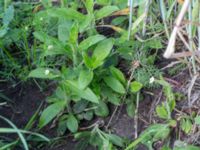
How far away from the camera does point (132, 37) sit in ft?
5.07

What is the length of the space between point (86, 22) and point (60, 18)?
16 centimetres

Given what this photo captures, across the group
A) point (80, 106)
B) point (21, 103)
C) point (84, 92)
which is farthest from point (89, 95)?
point (21, 103)

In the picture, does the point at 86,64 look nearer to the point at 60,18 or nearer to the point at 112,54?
the point at 112,54

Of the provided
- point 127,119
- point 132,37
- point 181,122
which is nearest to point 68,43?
point 132,37

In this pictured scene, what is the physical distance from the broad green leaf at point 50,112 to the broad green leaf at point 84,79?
13 centimetres

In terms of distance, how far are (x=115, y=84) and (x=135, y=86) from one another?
7 cm

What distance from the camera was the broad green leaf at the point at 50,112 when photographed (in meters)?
1.50

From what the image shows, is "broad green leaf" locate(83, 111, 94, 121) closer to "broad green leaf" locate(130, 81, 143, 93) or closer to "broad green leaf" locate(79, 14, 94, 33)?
"broad green leaf" locate(130, 81, 143, 93)

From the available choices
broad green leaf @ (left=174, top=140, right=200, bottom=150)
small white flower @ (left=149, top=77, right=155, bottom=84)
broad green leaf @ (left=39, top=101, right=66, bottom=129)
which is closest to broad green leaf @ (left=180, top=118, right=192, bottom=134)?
broad green leaf @ (left=174, top=140, right=200, bottom=150)

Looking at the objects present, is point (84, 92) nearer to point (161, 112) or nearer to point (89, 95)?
point (89, 95)

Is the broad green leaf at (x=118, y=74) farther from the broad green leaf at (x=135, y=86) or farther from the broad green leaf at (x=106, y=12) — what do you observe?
the broad green leaf at (x=106, y=12)

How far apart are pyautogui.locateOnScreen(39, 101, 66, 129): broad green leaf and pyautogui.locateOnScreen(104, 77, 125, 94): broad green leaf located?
0.17 metres

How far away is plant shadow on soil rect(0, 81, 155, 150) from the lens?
152 centimetres

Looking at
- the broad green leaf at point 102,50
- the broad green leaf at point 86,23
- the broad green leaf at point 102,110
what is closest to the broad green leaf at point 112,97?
the broad green leaf at point 102,110
